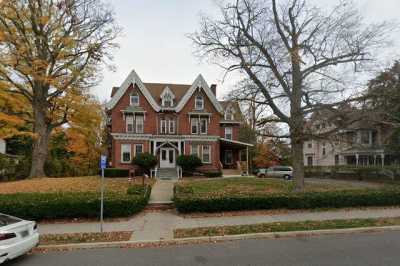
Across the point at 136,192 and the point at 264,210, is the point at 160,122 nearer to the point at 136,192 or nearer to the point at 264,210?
the point at 136,192

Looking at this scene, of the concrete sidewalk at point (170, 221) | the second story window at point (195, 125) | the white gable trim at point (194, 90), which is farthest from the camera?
the second story window at point (195, 125)

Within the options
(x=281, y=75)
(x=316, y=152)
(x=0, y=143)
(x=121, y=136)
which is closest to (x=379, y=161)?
(x=316, y=152)

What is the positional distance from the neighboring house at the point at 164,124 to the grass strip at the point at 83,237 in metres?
19.9

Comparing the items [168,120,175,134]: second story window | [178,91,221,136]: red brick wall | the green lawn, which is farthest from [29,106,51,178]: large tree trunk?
the green lawn

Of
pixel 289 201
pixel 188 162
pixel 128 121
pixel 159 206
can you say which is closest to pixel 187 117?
pixel 188 162

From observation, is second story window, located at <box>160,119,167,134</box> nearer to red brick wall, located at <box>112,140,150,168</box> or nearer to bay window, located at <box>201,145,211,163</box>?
red brick wall, located at <box>112,140,150,168</box>

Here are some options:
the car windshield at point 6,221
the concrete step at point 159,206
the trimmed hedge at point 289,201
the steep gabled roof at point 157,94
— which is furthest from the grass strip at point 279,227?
the steep gabled roof at point 157,94

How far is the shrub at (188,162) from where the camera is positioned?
92.6ft

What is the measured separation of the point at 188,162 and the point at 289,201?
16192 mm

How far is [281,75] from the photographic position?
18719 millimetres

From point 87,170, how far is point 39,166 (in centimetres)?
1706

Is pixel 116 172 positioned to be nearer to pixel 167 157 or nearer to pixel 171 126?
pixel 167 157

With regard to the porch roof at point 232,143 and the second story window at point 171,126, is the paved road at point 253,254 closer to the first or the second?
the second story window at point 171,126

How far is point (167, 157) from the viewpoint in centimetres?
3092
